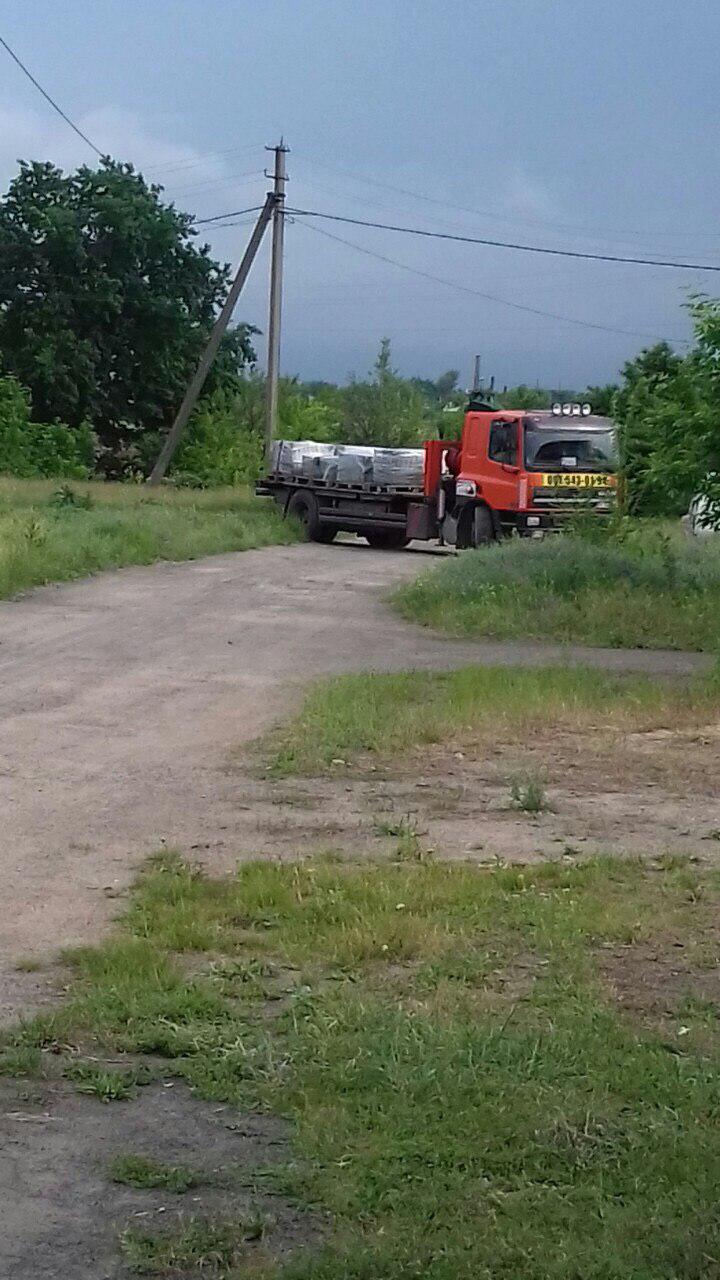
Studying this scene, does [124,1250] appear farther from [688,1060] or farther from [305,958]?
[305,958]

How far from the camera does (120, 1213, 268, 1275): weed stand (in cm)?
384

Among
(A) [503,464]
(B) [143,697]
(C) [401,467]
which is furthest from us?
(C) [401,467]

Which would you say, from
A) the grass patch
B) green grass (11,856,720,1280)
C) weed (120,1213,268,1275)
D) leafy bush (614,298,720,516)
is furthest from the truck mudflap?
weed (120,1213,268,1275)

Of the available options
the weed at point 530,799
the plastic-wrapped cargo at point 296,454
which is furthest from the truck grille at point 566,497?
the weed at point 530,799

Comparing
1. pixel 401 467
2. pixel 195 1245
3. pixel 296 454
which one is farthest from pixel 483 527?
pixel 195 1245

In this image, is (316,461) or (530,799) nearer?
(530,799)

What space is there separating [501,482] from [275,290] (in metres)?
16.4

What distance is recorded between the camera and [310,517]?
32188mm

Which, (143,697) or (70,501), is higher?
(70,501)

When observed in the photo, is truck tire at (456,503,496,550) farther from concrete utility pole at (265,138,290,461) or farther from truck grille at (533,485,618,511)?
concrete utility pole at (265,138,290,461)

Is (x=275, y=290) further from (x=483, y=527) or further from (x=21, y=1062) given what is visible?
(x=21, y=1062)

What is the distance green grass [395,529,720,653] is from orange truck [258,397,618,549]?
2.93 meters

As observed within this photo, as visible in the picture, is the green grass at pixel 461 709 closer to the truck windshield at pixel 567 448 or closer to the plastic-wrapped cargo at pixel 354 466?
the truck windshield at pixel 567 448

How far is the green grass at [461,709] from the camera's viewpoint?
10703 millimetres
